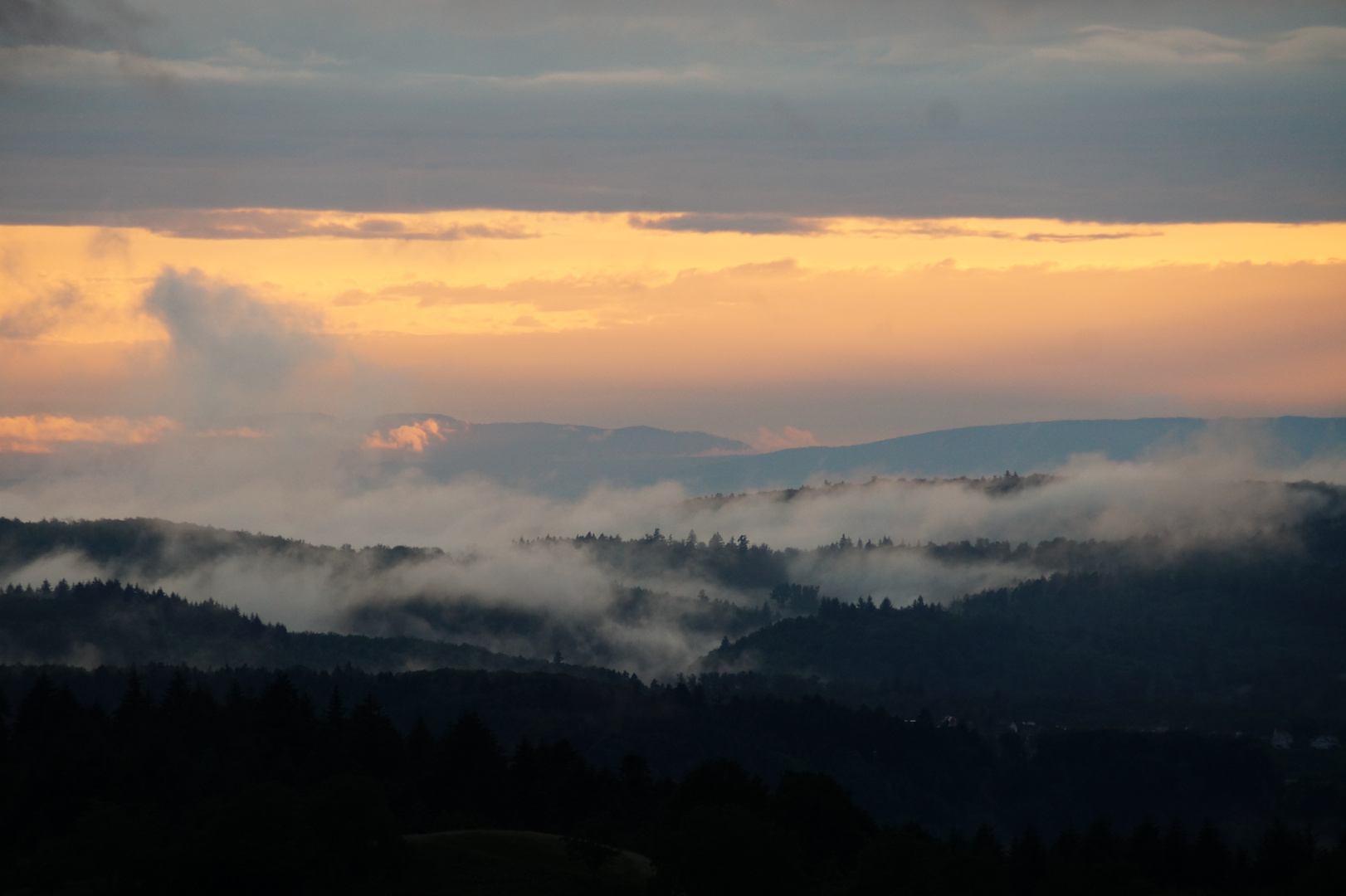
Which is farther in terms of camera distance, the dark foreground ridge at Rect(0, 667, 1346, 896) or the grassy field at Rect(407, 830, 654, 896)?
the grassy field at Rect(407, 830, 654, 896)

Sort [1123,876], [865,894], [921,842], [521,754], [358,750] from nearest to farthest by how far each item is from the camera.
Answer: [865,894]
[921,842]
[1123,876]
[358,750]
[521,754]

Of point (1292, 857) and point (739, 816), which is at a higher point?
point (739, 816)

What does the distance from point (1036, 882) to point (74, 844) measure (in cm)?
10026

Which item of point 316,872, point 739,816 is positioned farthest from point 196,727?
point 739,816

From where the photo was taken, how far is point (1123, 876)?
148750 mm

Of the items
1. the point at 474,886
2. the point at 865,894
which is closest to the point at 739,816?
the point at 865,894

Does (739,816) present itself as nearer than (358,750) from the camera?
Yes

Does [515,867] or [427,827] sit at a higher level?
[515,867]

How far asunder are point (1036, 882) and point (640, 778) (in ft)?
176

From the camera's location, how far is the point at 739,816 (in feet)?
415

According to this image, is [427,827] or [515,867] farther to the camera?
[427,827]

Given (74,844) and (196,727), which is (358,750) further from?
(74,844)

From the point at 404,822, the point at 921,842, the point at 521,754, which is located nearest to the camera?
the point at 921,842

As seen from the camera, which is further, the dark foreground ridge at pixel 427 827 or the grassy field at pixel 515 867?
the grassy field at pixel 515 867
